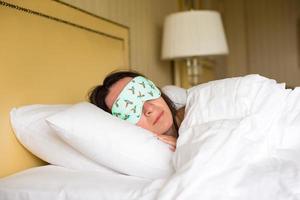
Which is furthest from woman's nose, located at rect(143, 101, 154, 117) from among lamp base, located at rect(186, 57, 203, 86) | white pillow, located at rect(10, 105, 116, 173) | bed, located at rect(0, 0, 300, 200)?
lamp base, located at rect(186, 57, 203, 86)

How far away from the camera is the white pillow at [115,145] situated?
81cm

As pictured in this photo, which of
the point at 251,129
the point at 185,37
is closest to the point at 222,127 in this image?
the point at 251,129

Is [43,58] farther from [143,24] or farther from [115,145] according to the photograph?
[143,24]

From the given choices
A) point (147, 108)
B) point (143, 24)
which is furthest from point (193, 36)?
point (147, 108)

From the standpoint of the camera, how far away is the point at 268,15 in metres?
3.46

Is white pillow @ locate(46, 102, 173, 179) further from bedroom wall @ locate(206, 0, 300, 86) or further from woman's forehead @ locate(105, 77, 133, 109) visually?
bedroom wall @ locate(206, 0, 300, 86)

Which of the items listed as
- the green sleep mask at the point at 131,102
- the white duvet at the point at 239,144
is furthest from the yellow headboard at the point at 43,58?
the white duvet at the point at 239,144

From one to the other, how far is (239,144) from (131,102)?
44 centimetres

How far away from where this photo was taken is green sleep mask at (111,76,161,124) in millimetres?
1054

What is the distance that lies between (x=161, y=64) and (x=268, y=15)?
5.81 feet

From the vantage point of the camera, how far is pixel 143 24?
78.5 inches

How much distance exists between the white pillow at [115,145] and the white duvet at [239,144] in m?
0.06

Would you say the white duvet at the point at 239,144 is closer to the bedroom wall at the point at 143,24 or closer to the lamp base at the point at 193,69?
the bedroom wall at the point at 143,24

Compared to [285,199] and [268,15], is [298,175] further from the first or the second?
[268,15]
